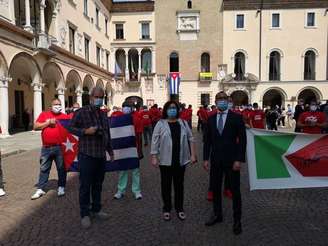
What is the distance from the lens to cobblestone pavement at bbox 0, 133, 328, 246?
4.39 m

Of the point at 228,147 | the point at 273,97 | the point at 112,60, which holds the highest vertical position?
the point at 112,60

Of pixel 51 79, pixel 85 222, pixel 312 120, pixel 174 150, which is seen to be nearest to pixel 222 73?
pixel 51 79

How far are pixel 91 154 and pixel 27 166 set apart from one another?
20.9 feet

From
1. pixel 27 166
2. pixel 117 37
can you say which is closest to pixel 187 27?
pixel 117 37

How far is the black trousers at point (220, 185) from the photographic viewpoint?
4613mm

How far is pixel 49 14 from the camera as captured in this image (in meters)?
23.5

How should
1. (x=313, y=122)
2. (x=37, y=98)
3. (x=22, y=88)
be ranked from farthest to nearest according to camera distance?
(x=22, y=88) < (x=37, y=98) < (x=313, y=122)

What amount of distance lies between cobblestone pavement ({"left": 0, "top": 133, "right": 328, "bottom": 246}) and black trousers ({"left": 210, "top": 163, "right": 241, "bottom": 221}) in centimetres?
28

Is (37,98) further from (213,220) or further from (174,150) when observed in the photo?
(213,220)

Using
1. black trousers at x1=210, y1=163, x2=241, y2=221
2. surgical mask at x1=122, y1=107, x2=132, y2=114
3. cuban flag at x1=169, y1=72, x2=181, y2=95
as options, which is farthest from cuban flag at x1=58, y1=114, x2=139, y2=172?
cuban flag at x1=169, y1=72, x2=181, y2=95

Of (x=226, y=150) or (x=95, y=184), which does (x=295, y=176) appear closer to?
(x=226, y=150)

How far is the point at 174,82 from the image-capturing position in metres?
38.4

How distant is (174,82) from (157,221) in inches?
1339

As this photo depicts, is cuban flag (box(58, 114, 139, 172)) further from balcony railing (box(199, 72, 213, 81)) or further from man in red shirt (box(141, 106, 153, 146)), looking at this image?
balcony railing (box(199, 72, 213, 81))
